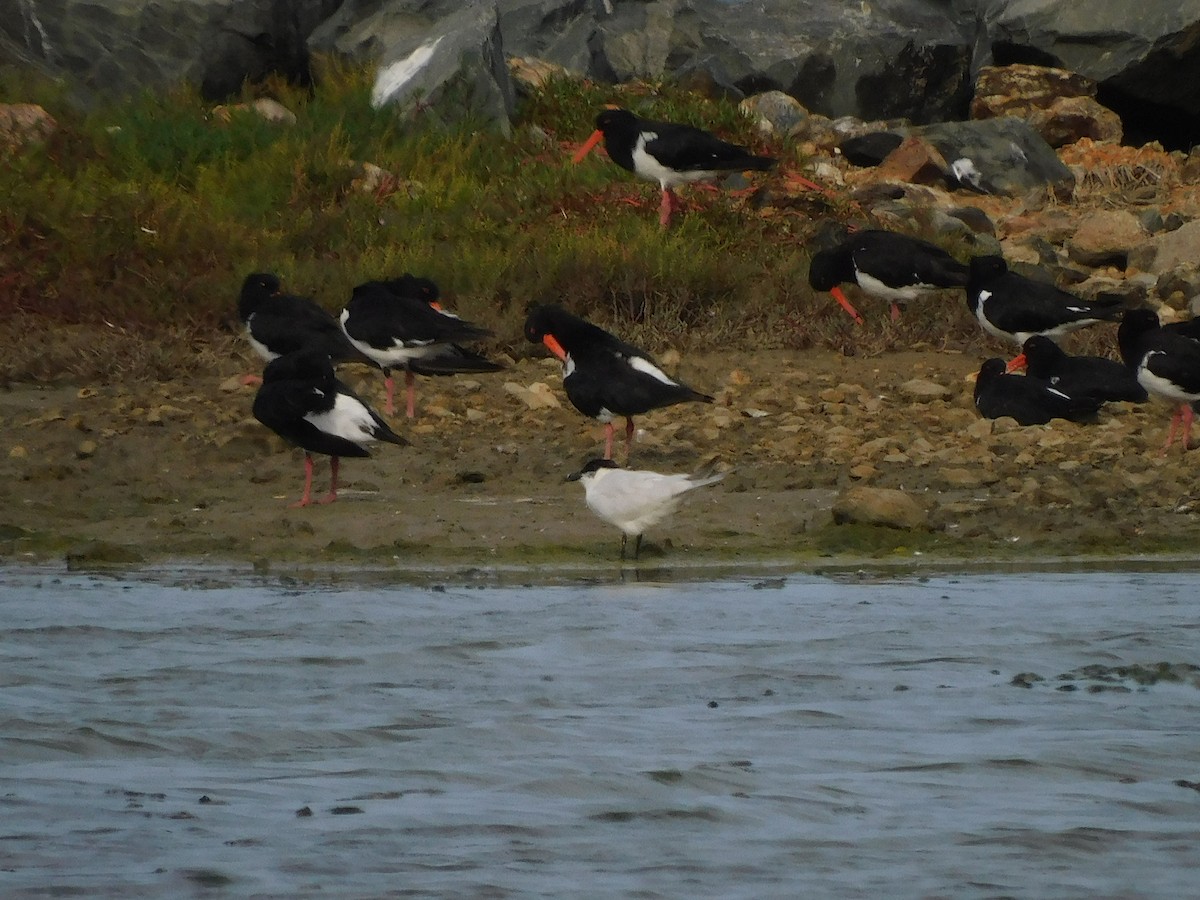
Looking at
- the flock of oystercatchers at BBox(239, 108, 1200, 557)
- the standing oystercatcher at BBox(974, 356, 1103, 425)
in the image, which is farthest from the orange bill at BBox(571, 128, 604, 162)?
the standing oystercatcher at BBox(974, 356, 1103, 425)

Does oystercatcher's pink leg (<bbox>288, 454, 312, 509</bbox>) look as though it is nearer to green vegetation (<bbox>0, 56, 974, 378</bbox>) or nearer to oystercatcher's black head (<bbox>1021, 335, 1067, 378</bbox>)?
green vegetation (<bbox>0, 56, 974, 378</bbox>)

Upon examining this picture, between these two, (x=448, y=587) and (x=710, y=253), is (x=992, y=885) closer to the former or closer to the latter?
(x=448, y=587)

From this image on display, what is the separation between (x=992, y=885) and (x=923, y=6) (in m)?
20.9

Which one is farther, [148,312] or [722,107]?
[722,107]

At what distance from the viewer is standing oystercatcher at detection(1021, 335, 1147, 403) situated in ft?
37.1

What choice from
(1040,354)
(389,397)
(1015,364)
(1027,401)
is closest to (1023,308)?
(1015,364)

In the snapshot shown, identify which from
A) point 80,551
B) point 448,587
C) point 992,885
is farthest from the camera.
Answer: point 80,551

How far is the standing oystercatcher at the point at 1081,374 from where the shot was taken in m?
11.3

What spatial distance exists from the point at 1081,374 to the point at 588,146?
19.6 feet

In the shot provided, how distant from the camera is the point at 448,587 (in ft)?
25.7

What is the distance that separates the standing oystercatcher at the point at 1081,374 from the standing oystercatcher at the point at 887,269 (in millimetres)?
1704

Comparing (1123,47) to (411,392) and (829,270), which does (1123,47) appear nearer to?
Answer: (829,270)

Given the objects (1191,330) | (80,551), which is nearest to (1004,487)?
(1191,330)

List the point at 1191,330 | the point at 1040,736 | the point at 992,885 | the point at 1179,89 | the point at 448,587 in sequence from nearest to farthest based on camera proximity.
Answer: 1. the point at 992,885
2. the point at 1040,736
3. the point at 448,587
4. the point at 1191,330
5. the point at 1179,89
